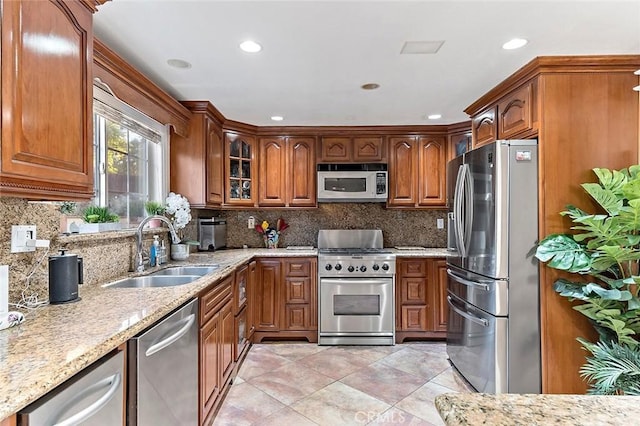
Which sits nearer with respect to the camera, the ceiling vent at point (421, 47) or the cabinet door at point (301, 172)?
the ceiling vent at point (421, 47)

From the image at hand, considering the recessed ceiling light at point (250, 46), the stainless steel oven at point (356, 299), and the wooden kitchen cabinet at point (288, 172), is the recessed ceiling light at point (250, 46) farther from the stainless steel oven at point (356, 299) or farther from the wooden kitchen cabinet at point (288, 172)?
the stainless steel oven at point (356, 299)

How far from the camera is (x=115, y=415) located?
3.59ft

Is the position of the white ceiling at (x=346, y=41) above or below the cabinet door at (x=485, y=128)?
above

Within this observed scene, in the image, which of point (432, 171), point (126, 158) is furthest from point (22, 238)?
point (432, 171)

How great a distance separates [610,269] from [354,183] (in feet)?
7.69

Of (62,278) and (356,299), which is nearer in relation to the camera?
(62,278)

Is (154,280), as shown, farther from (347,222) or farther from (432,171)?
(432,171)

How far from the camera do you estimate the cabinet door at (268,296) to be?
352cm

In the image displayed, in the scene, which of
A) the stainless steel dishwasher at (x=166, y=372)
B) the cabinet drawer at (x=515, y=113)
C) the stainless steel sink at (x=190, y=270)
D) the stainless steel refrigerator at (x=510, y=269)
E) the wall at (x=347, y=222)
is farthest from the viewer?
the wall at (x=347, y=222)

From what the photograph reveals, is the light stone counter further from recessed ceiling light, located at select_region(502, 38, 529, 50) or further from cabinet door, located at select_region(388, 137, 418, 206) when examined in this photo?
cabinet door, located at select_region(388, 137, 418, 206)

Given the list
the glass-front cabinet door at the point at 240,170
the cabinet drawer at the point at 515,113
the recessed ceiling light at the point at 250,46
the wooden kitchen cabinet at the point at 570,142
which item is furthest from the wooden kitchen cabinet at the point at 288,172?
the wooden kitchen cabinet at the point at 570,142

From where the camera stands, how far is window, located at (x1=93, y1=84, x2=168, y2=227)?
2.20 meters

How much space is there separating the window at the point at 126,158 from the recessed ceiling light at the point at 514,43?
2.47 metres

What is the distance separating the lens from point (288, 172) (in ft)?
12.7
